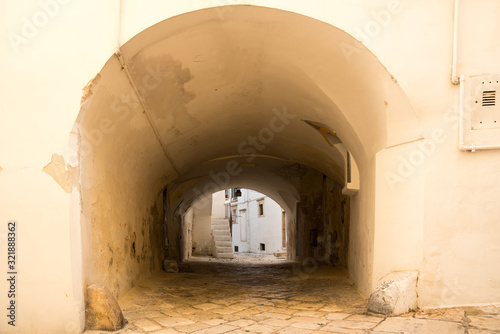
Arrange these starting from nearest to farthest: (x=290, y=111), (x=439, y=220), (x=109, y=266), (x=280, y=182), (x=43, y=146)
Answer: (x=43, y=146) < (x=439, y=220) < (x=109, y=266) < (x=290, y=111) < (x=280, y=182)

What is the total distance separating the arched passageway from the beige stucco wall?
150 millimetres

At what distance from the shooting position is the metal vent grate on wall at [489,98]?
138 inches

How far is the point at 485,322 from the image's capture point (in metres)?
3.12

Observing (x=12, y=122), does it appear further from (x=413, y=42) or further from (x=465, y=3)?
(x=465, y=3)

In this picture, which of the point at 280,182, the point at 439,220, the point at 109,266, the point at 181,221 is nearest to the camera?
the point at 439,220

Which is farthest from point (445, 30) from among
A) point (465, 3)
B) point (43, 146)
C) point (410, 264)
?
point (43, 146)

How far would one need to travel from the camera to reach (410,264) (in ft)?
11.8

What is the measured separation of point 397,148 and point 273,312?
6.97 ft

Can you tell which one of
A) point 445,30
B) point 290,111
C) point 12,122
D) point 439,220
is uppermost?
point 445,30

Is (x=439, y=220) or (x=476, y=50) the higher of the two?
(x=476, y=50)

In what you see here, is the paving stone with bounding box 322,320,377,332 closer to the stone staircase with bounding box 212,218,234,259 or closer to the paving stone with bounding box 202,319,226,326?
the paving stone with bounding box 202,319,226,326

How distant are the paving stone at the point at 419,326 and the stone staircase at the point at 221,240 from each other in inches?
547

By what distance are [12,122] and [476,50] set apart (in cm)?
413

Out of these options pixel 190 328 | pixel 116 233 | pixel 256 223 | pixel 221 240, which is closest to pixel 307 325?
pixel 190 328
